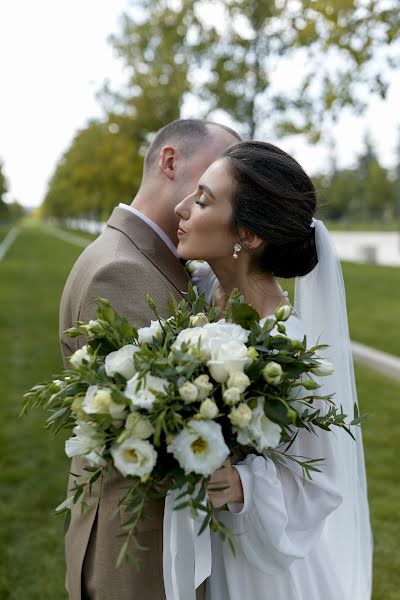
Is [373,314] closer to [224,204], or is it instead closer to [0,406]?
[0,406]

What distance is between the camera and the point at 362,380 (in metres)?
9.57

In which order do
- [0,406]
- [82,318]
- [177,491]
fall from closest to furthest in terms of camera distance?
[177,491], [82,318], [0,406]

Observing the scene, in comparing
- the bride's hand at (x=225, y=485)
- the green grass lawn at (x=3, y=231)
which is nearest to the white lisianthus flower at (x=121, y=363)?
the bride's hand at (x=225, y=485)

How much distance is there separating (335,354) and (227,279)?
0.55 meters

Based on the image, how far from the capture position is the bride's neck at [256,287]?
2.54 meters

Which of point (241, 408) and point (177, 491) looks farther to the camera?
point (177, 491)

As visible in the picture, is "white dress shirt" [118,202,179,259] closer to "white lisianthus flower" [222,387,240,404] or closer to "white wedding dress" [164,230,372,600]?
"white wedding dress" [164,230,372,600]

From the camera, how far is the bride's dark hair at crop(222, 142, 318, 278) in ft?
7.89

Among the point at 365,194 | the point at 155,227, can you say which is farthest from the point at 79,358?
the point at 365,194

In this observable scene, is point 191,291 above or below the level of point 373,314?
above

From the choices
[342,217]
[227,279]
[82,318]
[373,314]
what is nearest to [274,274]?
[227,279]

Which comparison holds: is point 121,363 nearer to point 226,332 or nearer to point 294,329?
point 226,332

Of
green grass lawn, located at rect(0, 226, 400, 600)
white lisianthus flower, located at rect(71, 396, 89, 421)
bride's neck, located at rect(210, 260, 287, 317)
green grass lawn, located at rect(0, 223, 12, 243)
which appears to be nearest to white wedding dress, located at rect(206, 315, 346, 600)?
bride's neck, located at rect(210, 260, 287, 317)

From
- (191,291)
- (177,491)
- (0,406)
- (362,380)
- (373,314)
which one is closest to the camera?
(177,491)
